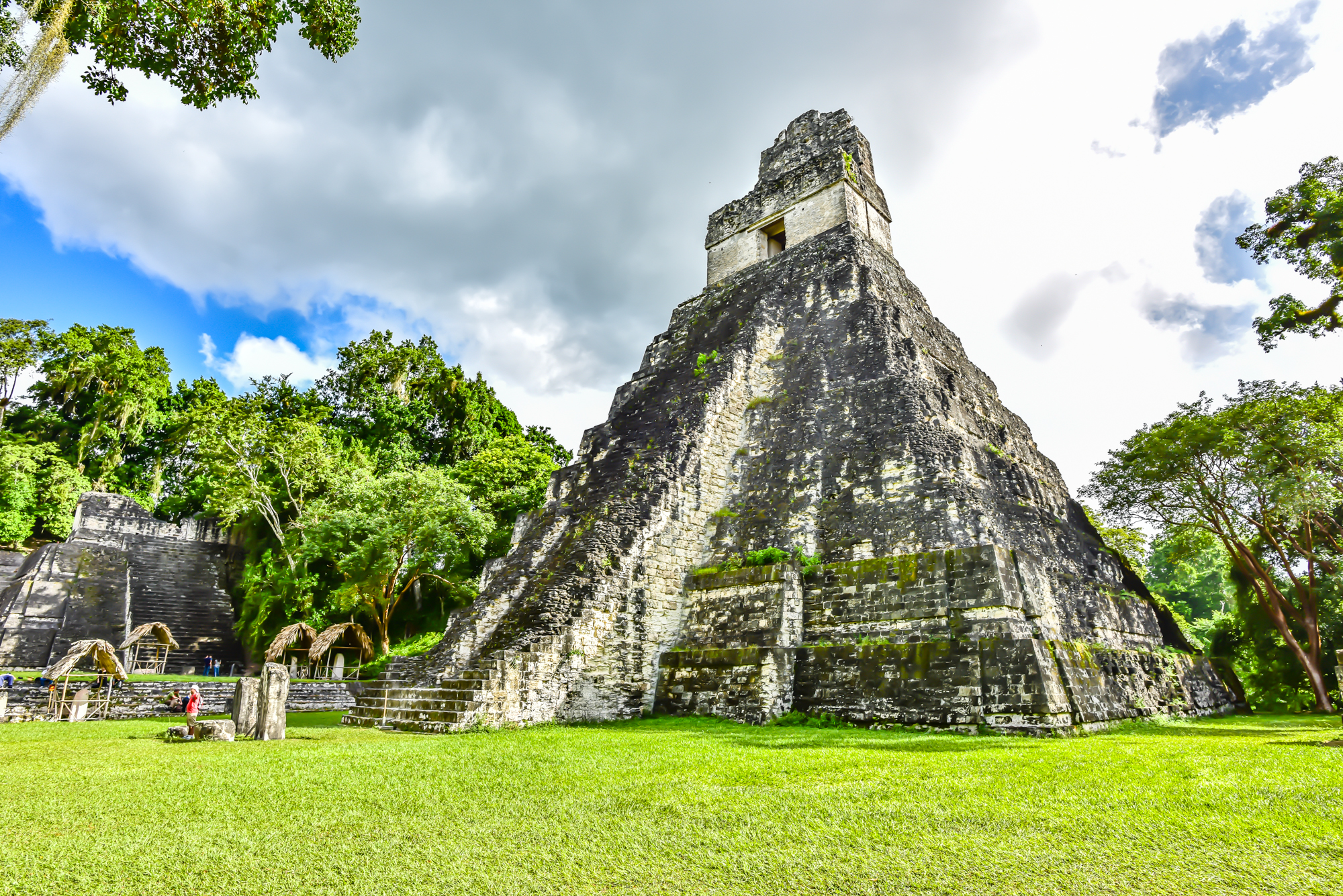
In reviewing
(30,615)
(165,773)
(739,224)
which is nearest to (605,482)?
(165,773)

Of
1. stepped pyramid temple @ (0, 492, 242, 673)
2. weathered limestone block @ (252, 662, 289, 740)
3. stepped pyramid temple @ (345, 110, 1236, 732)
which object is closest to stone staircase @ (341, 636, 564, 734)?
stepped pyramid temple @ (345, 110, 1236, 732)

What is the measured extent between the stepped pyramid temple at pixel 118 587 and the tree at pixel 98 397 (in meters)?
5.05

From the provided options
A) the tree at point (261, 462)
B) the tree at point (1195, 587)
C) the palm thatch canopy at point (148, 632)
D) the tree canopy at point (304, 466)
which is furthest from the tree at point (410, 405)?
the tree at point (1195, 587)

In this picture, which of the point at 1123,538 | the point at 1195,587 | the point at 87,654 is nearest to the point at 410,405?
the point at 87,654

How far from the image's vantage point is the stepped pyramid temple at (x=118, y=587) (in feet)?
61.7

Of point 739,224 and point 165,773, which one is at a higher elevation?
point 739,224

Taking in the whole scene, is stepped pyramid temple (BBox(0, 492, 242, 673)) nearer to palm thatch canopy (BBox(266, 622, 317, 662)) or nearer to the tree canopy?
the tree canopy

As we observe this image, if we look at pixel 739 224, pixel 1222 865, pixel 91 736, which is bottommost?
pixel 91 736

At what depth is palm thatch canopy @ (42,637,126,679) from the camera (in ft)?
34.1

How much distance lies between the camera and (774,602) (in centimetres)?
922

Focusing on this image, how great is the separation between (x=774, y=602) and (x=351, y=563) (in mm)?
13914

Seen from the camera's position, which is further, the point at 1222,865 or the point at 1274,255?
the point at 1274,255

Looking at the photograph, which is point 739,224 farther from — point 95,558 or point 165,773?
point 95,558

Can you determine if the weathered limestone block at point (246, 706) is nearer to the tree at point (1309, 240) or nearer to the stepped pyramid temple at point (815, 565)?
the stepped pyramid temple at point (815, 565)
